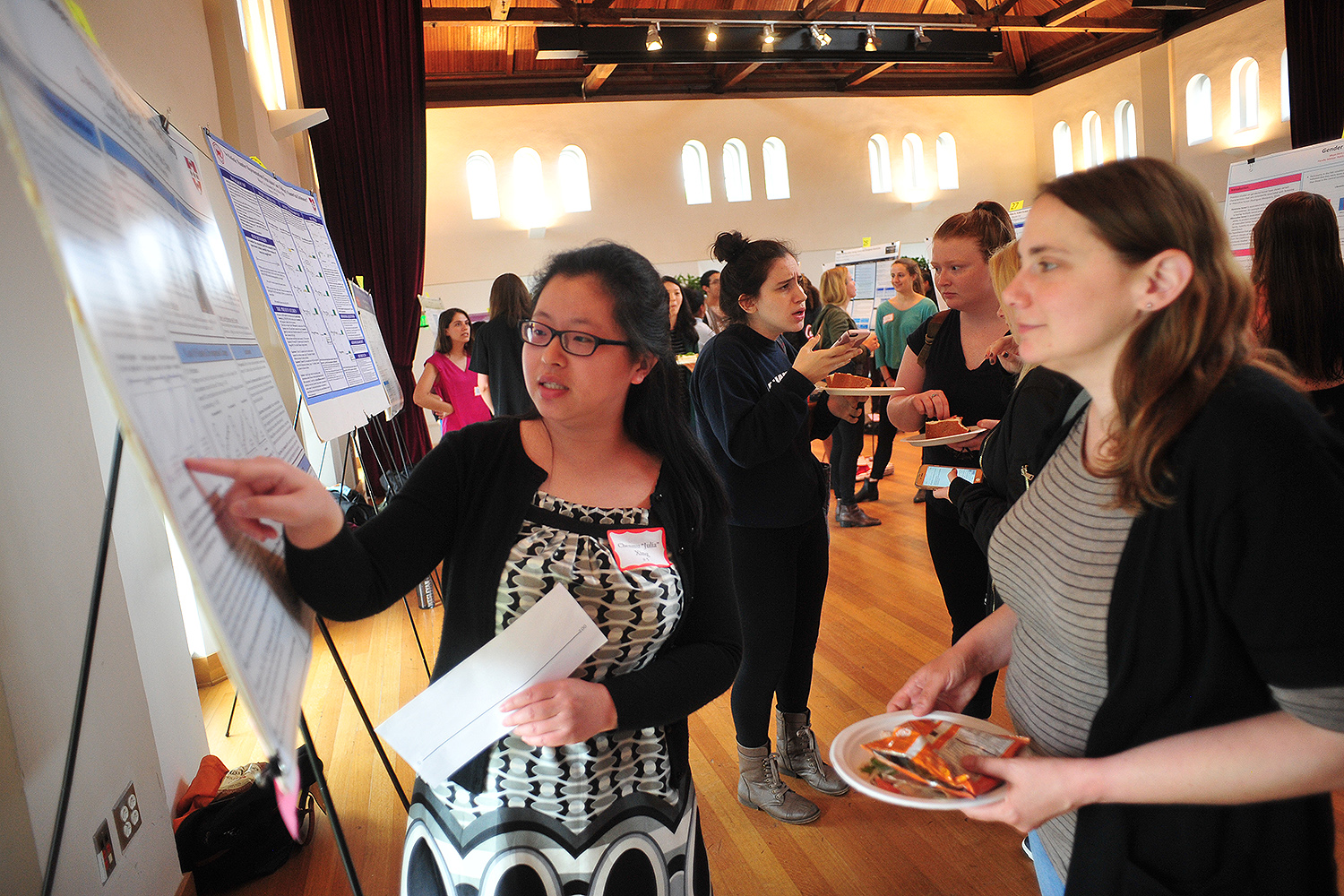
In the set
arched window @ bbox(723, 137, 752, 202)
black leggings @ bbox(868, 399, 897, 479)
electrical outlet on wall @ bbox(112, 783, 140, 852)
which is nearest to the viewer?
electrical outlet on wall @ bbox(112, 783, 140, 852)

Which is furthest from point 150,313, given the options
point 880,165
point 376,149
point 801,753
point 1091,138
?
point 1091,138

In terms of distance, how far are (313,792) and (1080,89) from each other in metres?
15.2

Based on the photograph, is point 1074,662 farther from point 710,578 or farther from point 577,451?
point 577,451

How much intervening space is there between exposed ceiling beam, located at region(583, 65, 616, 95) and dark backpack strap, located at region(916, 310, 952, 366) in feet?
30.9

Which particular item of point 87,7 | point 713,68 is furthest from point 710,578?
point 713,68

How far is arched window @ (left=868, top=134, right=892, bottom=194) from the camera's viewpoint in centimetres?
1345

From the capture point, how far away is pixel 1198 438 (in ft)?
2.81

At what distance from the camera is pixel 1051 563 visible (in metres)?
1.02

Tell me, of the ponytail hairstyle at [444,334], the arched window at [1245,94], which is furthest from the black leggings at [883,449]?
the arched window at [1245,94]

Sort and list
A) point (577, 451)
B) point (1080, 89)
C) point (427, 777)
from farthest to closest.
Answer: point (1080, 89), point (577, 451), point (427, 777)

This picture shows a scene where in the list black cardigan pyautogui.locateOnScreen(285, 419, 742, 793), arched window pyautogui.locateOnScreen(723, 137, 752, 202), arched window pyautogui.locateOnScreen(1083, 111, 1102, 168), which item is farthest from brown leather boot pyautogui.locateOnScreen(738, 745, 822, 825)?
arched window pyautogui.locateOnScreen(1083, 111, 1102, 168)

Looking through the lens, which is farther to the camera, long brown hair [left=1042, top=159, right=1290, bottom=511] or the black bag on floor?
the black bag on floor

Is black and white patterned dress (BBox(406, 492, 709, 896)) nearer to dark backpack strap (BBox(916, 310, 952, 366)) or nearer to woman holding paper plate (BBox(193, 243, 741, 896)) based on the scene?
woman holding paper plate (BBox(193, 243, 741, 896))

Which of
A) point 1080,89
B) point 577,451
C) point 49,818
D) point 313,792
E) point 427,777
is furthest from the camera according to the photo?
point 1080,89
